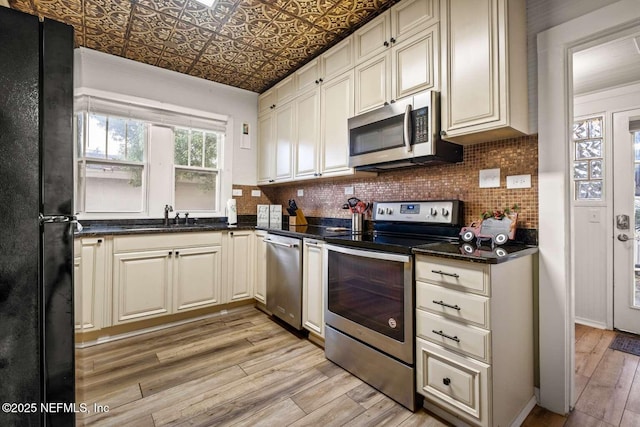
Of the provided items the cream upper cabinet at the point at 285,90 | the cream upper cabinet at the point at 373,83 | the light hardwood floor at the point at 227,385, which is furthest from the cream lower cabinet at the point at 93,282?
the cream upper cabinet at the point at 373,83

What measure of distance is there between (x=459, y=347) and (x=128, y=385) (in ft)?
6.36

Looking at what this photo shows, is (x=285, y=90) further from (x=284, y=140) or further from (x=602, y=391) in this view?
(x=602, y=391)

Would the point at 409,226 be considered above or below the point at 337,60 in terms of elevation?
below

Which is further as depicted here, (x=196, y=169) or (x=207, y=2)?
(x=196, y=169)

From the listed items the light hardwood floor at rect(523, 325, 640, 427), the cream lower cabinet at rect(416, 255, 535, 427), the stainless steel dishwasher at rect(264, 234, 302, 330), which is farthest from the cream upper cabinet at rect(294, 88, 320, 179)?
the light hardwood floor at rect(523, 325, 640, 427)

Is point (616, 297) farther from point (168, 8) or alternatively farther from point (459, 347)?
point (168, 8)

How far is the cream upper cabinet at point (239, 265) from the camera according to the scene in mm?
3047

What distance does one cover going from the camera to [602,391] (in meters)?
1.79

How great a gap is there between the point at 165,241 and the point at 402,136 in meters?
2.19

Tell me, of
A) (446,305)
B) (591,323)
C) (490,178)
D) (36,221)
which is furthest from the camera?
(591,323)

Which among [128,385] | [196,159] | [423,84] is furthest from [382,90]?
[128,385]

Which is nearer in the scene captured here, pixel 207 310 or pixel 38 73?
pixel 38 73

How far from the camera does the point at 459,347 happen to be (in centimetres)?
142

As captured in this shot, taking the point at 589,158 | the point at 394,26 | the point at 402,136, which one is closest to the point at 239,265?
the point at 402,136
